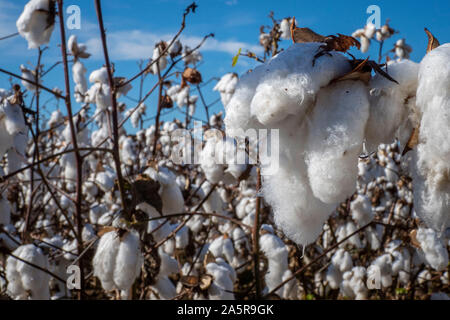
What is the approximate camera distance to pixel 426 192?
0.65 meters

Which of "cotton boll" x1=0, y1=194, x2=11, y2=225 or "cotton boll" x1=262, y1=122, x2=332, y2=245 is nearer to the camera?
"cotton boll" x1=262, y1=122, x2=332, y2=245

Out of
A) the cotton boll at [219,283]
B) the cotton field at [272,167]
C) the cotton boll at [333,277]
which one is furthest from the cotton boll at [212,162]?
the cotton boll at [333,277]

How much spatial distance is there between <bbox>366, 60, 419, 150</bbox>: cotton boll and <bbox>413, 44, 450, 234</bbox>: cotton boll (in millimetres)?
30

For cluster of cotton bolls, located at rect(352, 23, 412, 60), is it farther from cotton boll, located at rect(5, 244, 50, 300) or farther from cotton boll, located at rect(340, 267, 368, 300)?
cotton boll, located at rect(5, 244, 50, 300)

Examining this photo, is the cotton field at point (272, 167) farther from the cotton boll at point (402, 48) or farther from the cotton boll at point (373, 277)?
the cotton boll at point (402, 48)

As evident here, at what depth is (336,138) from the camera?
592 millimetres

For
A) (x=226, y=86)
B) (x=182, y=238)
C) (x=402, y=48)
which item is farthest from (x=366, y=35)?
(x=182, y=238)

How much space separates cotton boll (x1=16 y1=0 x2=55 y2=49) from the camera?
1730 millimetres

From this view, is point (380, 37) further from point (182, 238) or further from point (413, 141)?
point (413, 141)

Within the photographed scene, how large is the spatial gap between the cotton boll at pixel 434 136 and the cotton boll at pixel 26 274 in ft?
6.01

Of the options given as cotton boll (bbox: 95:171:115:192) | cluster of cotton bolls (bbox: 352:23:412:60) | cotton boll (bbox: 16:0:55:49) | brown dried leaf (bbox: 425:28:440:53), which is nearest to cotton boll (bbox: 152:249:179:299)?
cotton boll (bbox: 95:171:115:192)

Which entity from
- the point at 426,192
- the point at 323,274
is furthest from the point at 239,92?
the point at 323,274

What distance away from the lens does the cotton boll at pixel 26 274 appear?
6.38 feet
